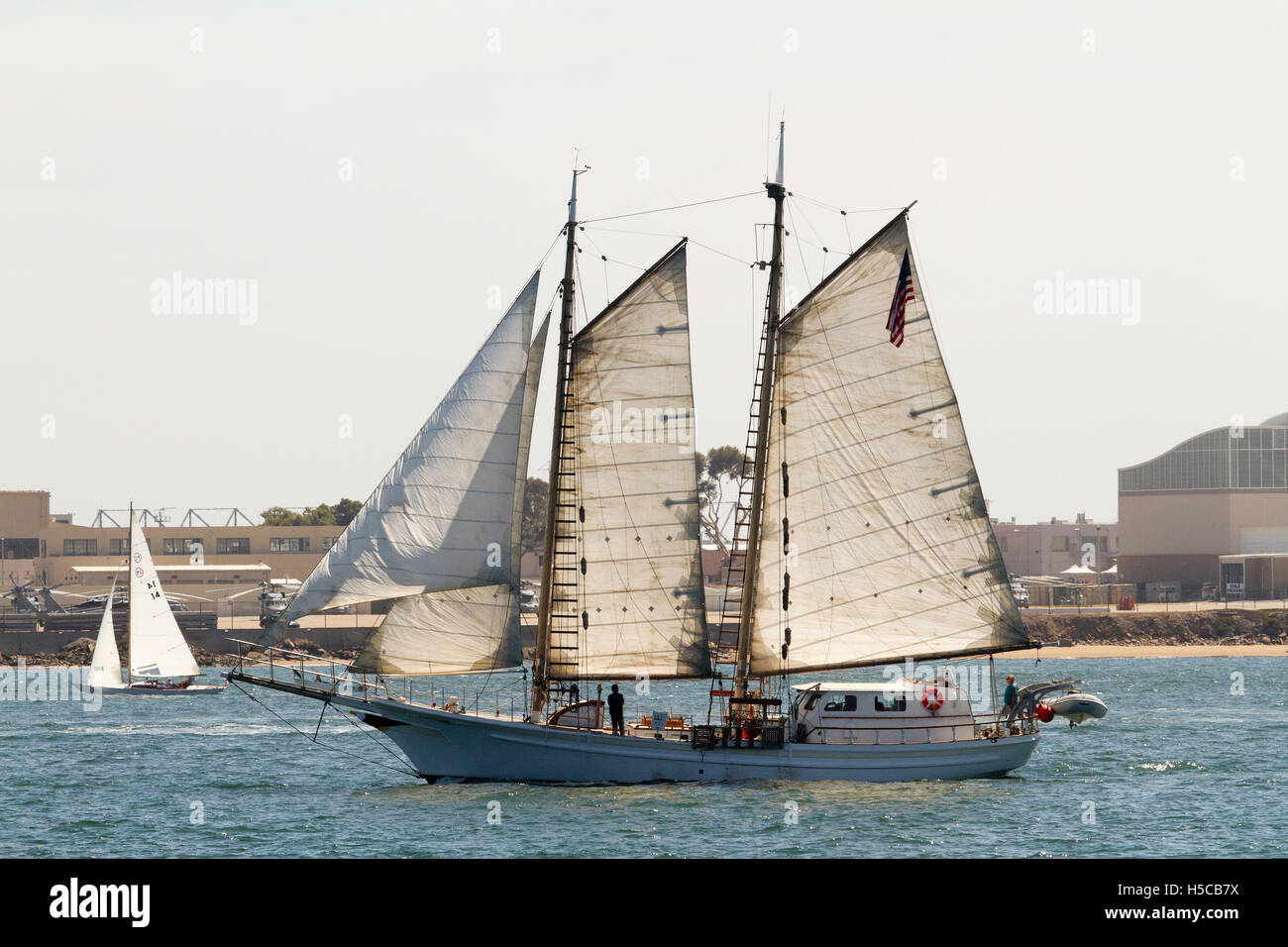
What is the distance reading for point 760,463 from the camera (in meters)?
45.6

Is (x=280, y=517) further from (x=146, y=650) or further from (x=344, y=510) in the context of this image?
(x=146, y=650)

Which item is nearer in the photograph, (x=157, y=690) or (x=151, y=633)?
(x=151, y=633)

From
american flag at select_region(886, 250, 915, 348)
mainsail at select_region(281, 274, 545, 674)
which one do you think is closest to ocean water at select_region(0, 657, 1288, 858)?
mainsail at select_region(281, 274, 545, 674)

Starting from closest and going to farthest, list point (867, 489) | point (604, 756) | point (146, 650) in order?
1. point (604, 756)
2. point (867, 489)
3. point (146, 650)

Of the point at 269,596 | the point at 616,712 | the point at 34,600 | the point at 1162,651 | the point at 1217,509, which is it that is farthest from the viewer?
the point at 1217,509

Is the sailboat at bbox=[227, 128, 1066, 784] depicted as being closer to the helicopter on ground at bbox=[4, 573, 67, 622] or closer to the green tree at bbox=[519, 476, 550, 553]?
the helicopter on ground at bbox=[4, 573, 67, 622]

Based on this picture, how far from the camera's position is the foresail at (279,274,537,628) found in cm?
4103

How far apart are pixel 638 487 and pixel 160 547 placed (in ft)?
423

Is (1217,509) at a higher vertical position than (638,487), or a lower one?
higher

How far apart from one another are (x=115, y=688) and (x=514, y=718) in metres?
55.4

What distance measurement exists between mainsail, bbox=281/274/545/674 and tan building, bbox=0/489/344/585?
4563 inches

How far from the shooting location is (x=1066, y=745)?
59281mm

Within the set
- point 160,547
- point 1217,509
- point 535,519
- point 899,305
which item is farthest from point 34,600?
point 899,305

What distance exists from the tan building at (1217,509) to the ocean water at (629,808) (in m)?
94.5
